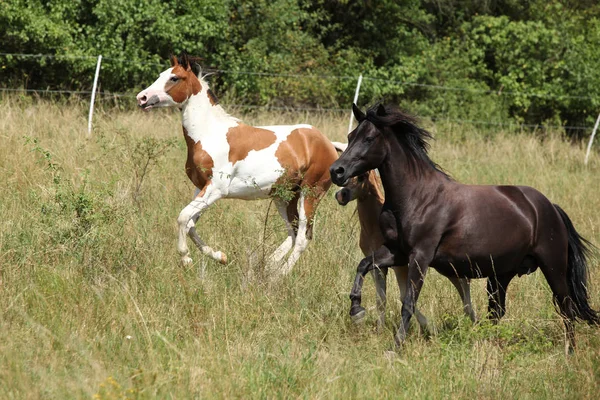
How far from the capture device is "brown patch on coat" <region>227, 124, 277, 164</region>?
8.26 meters

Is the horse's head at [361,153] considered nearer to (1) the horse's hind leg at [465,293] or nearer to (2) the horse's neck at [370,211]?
(2) the horse's neck at [370,211]

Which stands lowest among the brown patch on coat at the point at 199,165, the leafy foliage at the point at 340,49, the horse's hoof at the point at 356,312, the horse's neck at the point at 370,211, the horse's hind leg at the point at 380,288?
the leafy foliage at the point at 340,49

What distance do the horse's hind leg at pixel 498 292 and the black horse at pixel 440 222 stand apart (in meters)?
0.11

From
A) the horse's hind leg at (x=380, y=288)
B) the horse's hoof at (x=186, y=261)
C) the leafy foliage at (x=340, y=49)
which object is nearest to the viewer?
the horse's hind leg at (x=380, y=288)

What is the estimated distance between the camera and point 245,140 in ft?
27.3

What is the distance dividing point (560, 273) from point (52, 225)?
13.8 feet

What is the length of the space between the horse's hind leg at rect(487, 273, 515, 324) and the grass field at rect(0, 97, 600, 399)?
0.11 m

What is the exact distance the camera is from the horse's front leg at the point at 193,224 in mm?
7691

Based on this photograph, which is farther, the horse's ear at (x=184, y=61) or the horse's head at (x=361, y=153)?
the horse's ear at (x=184, y=61)

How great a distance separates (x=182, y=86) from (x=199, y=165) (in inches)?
31.7

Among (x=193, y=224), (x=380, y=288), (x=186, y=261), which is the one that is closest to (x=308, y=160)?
(x=193, y=224)

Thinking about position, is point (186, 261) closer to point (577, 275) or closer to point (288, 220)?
point (288, 220)

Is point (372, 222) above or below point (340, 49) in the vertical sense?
above

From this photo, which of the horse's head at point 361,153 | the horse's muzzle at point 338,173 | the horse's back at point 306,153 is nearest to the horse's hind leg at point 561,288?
the horse's head at point 361,153
